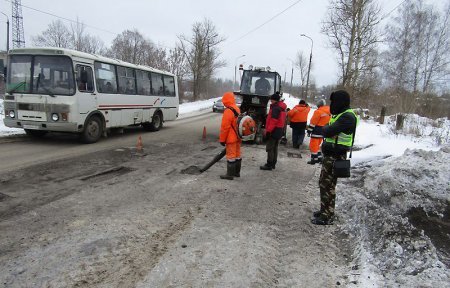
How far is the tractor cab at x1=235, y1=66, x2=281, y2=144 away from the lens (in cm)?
1265

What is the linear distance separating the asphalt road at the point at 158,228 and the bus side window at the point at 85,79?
2941 mm

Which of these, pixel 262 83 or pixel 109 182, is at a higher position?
pixel 262 83

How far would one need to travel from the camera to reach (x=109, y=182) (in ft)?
21.8

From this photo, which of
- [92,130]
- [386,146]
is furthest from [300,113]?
[92,130]

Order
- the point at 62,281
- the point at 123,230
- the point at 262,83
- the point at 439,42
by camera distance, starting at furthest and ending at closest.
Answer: the point at 439,42 < the point at 262,83 < the point at 123,230 < the point at 62,281

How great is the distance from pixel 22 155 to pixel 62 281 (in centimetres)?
634

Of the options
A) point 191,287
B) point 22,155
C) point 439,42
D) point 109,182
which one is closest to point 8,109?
point 22,155

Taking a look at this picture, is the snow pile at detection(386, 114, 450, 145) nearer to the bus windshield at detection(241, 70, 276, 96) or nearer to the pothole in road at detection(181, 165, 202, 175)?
the bus windshield at detection(241, 70, 276, 96)

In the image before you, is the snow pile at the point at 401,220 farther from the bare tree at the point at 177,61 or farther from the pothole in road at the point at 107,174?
the bare tree at the point at 177,61

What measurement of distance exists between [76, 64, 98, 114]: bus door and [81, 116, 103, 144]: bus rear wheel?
0.38 m

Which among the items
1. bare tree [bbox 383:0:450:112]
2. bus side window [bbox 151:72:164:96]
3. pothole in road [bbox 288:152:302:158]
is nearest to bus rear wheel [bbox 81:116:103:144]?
bus side window [bbox 151:72:164:96]

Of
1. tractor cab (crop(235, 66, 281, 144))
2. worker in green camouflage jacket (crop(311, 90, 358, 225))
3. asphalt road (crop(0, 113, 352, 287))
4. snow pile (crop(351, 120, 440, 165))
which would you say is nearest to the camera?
asphalt road (crop(0, 113, 352, 287))

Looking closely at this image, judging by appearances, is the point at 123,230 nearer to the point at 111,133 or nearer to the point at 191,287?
the point at 191,287

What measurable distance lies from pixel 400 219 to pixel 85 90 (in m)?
9.20
